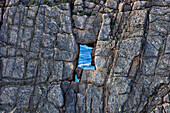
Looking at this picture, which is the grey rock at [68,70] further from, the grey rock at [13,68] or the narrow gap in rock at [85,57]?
the grey rock at [13,68]

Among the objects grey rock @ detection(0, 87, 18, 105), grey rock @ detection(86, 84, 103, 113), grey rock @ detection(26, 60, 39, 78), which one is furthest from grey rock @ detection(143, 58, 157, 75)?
grey rock @ detection(0, 87, 18, 105)

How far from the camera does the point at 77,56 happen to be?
970 cm

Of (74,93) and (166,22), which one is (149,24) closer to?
(166,22)

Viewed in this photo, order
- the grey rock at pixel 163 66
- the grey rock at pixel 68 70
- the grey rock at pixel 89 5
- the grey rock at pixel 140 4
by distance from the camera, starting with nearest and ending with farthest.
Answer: the grey rock at pixel 163 66, the grey rock at pixel 140 4, the grey rock at pixel 68 70, the grey rock at pixel 89 5

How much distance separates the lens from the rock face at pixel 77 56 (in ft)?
28.8

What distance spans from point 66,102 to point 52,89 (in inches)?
44.4

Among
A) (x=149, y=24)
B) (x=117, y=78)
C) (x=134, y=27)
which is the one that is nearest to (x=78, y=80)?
(x=117, y=78)

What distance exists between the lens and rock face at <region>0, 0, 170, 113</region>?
8789mm

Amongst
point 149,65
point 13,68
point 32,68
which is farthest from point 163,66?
point 13,68

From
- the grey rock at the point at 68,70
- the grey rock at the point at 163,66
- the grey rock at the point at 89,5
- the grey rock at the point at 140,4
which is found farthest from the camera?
the grey rock at the point at 89,5

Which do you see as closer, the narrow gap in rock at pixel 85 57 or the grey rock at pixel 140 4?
the grey rock at pixel 140 4

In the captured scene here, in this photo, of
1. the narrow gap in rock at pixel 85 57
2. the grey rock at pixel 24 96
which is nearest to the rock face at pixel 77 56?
the grey rock at pixel 24 96

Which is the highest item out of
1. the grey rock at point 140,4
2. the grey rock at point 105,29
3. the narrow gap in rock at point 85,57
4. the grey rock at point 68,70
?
the grey rock at point 140,4

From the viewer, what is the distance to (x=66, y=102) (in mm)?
9062
